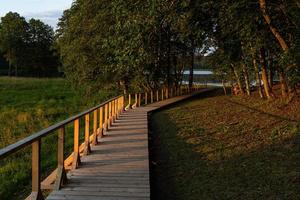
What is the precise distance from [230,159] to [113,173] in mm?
2899

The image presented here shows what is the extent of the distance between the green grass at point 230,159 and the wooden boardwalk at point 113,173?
1.36ft

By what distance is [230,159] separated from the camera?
10227mm

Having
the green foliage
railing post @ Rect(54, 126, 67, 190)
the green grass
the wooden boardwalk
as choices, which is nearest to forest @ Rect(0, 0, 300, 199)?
the green grass

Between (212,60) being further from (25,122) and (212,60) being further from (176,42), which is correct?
(25,122)

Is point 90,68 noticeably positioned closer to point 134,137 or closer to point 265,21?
point 265,21

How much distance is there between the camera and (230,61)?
87.1 feet

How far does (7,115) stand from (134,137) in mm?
21284

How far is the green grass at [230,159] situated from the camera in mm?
8031

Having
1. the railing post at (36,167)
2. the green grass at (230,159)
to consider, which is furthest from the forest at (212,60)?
the railing post at (36,167)

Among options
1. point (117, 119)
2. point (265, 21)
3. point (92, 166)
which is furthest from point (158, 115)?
point (92, 166)

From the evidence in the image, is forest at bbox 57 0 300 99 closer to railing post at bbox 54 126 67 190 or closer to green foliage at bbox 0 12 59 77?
railing post at bbox 54 126 67 190

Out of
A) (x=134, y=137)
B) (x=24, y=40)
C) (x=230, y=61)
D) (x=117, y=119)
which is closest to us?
(x=134, y=137)

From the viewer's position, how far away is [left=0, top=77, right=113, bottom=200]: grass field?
11992 mm

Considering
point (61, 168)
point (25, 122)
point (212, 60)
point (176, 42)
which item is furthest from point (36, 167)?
point (176, 42)
